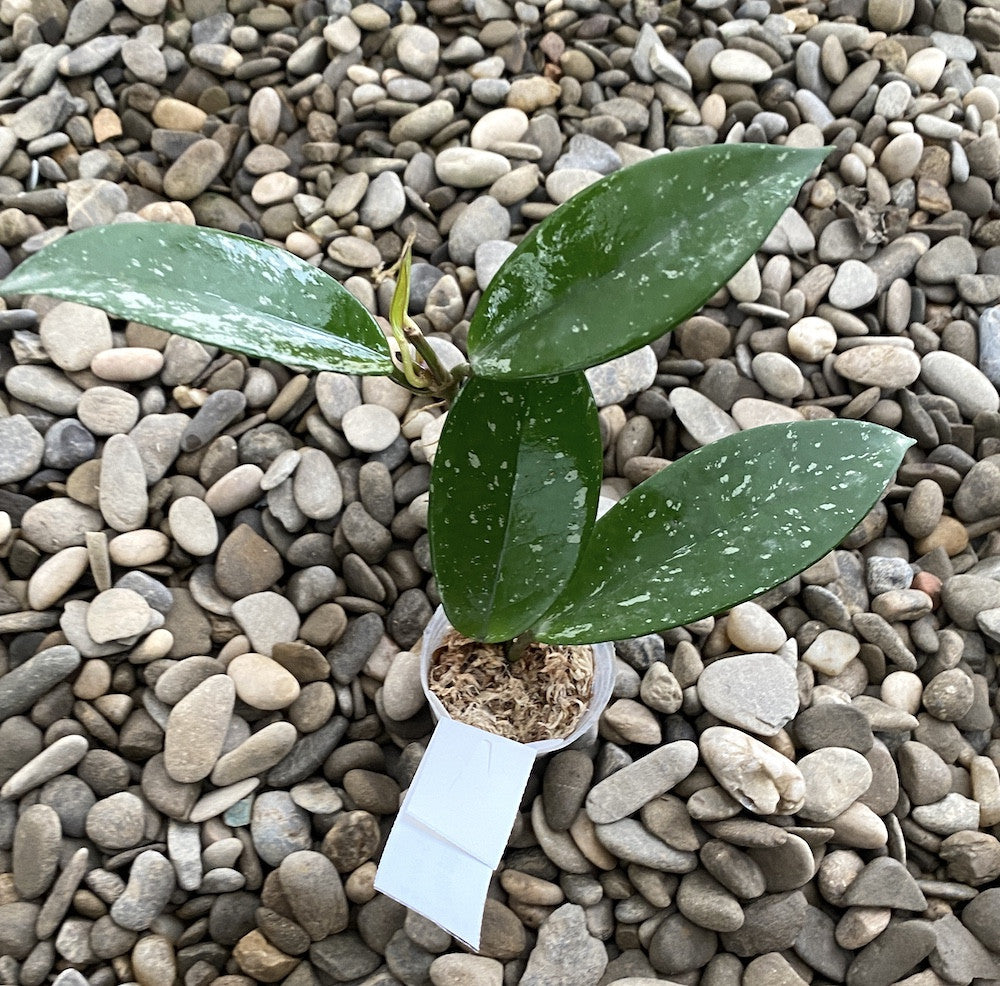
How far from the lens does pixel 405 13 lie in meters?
1.25

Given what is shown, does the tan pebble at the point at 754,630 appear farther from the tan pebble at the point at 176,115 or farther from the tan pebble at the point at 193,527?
the tan pebble at the point at 176,115

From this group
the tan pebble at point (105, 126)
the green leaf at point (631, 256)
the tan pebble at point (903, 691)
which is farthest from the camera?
the tan pebble at point (105, 126)

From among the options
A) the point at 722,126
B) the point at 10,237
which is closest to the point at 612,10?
the point at 722,126

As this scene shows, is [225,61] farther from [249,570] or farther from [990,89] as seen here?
[990,89]

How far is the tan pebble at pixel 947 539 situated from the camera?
3.28 ft

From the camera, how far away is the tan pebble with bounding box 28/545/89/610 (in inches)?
35.1

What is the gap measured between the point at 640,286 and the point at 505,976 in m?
0.65

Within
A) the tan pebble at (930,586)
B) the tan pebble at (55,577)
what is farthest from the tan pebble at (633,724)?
the tan pebble at (55,577)

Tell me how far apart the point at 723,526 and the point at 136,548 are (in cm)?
62

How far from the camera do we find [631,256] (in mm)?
492

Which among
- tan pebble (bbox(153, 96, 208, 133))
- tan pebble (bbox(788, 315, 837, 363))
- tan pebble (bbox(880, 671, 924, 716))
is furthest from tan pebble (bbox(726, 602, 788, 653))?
tan pebble (bbox(153, 96, 208, 133))

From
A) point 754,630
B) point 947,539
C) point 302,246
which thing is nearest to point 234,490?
point 302,246

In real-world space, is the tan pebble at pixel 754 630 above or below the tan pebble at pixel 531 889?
above

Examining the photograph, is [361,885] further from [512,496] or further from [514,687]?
[512,496]
